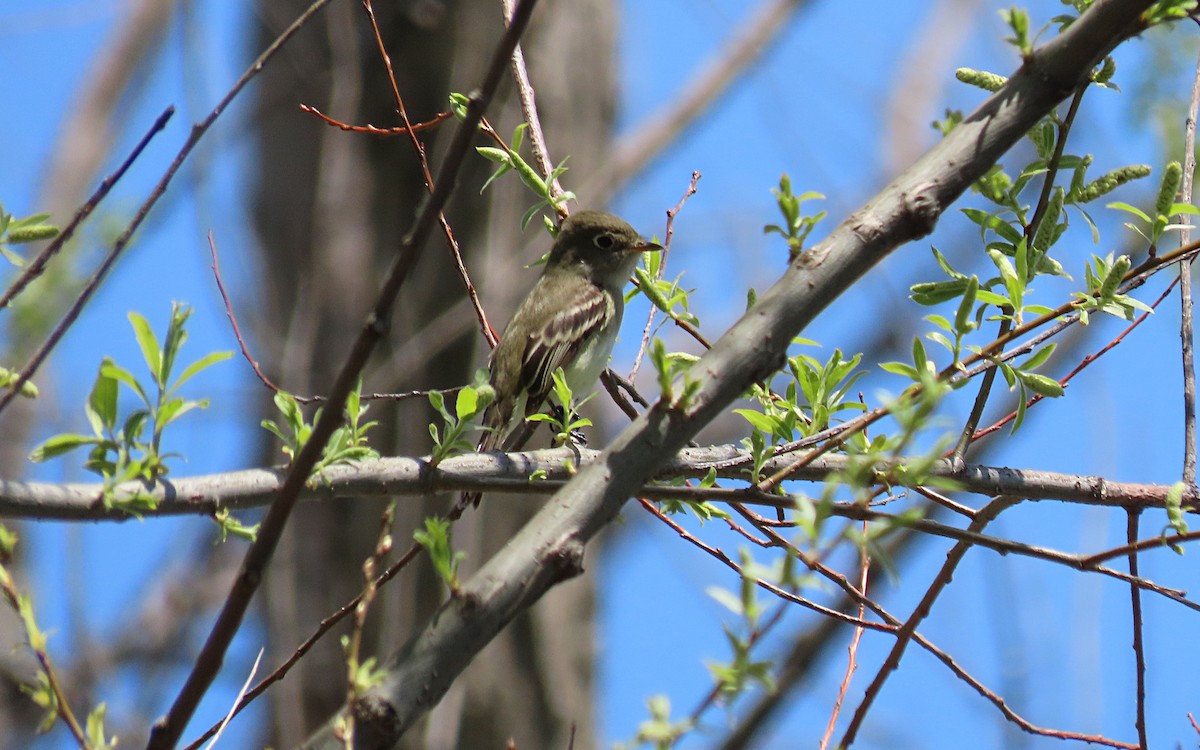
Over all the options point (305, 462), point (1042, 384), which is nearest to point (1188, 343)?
point (1042, 384)

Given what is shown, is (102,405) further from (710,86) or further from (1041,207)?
(710,86)

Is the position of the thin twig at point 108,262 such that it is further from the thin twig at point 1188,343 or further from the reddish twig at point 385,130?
the thin twig at point 1188,343

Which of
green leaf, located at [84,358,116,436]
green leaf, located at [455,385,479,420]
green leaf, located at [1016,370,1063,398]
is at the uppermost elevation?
green leaf, located at [1016,370,1063,398]

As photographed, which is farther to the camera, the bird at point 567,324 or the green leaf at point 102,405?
the bird at point 567,324

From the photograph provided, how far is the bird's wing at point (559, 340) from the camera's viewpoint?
5.15m

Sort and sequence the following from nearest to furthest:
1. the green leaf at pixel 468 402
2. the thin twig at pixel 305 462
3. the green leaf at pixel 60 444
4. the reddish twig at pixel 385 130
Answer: the thin twig at pixel 305 462 < the green leaf at pixel 60 444 < the green leaf at pixel 468 402 < the reddish twig at pixel 385 130

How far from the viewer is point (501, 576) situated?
5.59ft

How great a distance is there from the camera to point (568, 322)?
5355 millimetres

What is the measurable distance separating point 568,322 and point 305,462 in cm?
377

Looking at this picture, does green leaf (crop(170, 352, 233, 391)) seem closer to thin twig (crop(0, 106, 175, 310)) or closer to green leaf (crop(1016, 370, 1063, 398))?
thin twig (crop(0, 106, 175, 310))

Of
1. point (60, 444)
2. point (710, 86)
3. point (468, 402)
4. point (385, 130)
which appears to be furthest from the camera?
point (710, 86)

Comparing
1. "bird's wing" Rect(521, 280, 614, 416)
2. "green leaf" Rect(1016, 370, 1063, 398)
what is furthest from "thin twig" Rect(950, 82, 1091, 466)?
"bird's wing" Rect(521, 280, 614, 416)

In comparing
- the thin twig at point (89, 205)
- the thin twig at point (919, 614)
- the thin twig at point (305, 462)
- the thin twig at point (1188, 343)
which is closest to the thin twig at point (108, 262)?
the thin twig at point (89, 205)

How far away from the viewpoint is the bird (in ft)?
16.5
